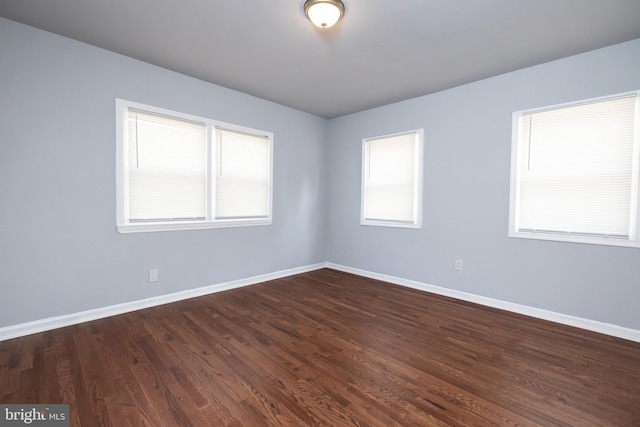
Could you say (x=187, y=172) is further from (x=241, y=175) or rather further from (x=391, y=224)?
(x=391, y=224)

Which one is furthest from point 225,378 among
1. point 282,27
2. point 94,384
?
point 282,27

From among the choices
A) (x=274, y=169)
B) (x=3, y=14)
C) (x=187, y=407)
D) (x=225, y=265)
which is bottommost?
(x=187, y=407)

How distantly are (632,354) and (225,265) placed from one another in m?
4.18

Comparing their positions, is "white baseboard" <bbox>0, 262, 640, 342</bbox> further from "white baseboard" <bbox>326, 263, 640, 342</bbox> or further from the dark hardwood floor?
the dark hardwood floor

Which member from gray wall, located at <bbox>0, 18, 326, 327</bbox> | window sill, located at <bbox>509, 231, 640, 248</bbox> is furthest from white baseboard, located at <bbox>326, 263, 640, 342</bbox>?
gray wall, located at <bbox>0, 18, 326, 327</bbox>

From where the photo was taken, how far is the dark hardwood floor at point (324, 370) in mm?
1625

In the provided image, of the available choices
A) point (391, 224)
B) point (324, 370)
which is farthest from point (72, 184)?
point (391, 224)

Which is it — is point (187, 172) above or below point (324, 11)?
below

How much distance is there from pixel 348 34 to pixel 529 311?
3.43 m

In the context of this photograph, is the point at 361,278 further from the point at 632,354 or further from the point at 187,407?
the point at 187,407

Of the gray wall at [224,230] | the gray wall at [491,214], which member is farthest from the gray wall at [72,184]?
the gray wall at [491,214]

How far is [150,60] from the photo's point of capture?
3.03 m

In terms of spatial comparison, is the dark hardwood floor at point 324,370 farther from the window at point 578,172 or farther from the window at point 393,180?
the window at point 393,180

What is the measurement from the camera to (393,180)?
4.32 m
